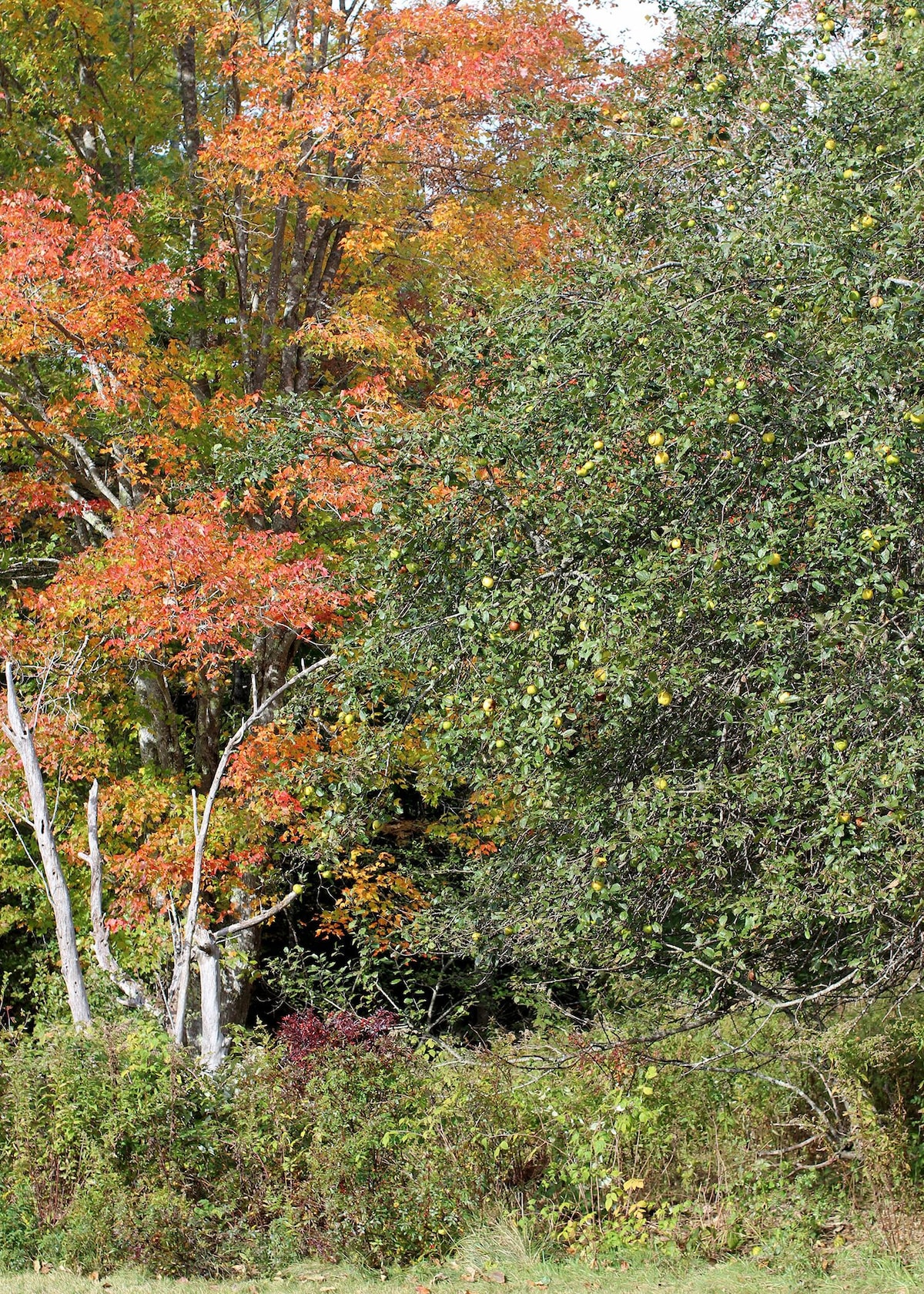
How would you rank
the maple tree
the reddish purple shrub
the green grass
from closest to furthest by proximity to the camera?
1. the green grass
2. the reddish purple shrub
3. the maple tree

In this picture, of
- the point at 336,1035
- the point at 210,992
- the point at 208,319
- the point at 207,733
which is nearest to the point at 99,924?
the point at 210,992

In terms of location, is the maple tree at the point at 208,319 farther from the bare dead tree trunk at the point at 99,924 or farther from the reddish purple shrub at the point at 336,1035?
the reddish purple shrub at the point at 336,1035

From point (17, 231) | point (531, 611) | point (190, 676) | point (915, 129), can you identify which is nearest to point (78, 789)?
point (190, 676)

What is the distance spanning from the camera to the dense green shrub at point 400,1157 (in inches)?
228

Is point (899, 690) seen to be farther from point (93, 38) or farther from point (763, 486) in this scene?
point (93, 38)

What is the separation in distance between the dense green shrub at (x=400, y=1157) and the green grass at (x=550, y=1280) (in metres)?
0.17

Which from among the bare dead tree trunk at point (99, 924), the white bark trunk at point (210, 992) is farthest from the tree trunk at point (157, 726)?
the bare dead tree trunk at point (99, 924)

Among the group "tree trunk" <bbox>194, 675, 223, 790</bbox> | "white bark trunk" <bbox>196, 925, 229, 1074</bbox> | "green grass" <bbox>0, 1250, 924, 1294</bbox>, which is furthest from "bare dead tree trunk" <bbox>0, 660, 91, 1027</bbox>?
"tree trunk" <bbox>194, 675, 223, 790</bbox>

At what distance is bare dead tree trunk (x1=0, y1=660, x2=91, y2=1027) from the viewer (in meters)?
7.15

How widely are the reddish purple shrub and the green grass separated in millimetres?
1117

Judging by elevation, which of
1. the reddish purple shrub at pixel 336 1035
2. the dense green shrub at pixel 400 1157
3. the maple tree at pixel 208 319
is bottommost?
the dense green shrub at pixel 400 1157

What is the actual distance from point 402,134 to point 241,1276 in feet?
30.0

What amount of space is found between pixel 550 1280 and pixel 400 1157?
1.04 metres

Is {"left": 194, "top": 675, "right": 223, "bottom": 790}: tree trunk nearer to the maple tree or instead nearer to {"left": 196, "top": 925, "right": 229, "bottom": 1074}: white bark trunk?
the maple tree
